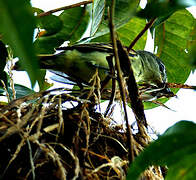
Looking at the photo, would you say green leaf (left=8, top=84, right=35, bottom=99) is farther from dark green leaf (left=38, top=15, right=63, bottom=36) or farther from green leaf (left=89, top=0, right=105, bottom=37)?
green leaf (left=89, top=0, right=105, bottom=37)

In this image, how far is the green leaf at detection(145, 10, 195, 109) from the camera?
244cm

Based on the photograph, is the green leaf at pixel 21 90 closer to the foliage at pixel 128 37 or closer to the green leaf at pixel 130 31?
the foliage at pixel 128 37

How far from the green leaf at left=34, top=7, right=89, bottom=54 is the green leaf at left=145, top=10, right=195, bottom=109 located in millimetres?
529

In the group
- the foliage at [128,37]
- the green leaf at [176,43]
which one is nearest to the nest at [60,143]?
the foliage at [128,37]

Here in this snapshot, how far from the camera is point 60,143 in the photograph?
1.41 meters

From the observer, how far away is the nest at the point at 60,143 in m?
1.28

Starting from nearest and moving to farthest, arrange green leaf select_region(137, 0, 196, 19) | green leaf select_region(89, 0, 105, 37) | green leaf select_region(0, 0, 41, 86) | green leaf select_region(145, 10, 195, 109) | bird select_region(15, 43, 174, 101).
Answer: green leaf select_region(0, 0, 41, 86) < green leaf select_region(137, 0, 196, 19) < green leaf select_region(89, 0, 105, 37) < bird select_region(15, 43, 174, 101) < green leaf select_region(145, 10, 195, 109)

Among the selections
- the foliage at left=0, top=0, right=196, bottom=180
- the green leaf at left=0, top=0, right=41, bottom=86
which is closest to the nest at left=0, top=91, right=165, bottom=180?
the foliage at left=0, top=0, right=196, bottom=180

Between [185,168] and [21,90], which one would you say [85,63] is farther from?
[185,168]

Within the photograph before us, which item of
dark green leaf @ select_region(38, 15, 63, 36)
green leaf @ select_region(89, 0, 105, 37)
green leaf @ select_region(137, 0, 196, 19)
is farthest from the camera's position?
dark green leaf @ select_region(38, 15, 63, 36)

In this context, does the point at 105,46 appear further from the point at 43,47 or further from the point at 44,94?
the point at 44,94

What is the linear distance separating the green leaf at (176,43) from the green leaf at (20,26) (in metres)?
1.92

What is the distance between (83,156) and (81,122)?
0.19 meters

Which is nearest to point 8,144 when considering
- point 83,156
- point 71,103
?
point 83,156
